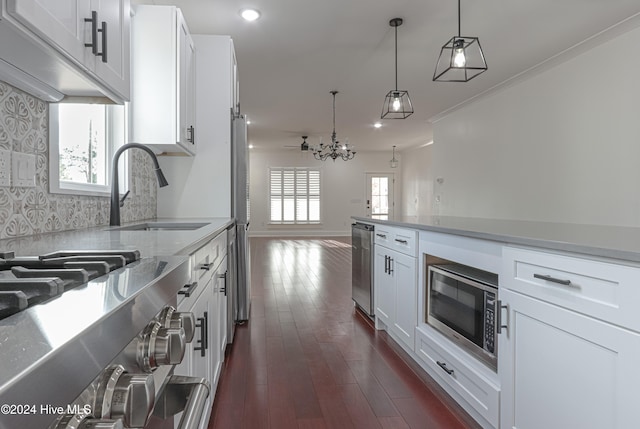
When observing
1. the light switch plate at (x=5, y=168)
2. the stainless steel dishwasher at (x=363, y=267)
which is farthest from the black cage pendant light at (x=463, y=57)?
the light switch plate at (x=5, y=168)

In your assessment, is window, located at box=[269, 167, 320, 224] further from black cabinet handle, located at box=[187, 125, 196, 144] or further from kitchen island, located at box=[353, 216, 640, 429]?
kitchen island, located at box=[353, 216, 640, 429]

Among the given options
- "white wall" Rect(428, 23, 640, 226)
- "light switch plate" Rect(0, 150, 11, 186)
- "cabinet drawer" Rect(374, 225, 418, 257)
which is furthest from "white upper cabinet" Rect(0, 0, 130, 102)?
"white wall" Rect(428, 23, 640, 226)

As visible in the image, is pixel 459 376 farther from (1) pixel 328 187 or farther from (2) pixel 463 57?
(1) pixel 328 187

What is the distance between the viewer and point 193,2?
3.25 metres

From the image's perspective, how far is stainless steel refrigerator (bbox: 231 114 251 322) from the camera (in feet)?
10.9

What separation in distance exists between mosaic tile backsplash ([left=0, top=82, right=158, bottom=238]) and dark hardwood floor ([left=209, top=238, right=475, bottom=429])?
46.3 inches

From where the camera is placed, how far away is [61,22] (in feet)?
3.59

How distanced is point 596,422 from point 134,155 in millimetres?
2800

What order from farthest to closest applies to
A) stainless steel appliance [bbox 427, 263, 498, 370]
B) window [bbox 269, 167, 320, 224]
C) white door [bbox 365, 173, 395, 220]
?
white door [bbox 365, 173, 395, 220] → window [bbox 269, 167, 320, 224] → stainless steel appliance [bbox 427, 263, 498, 370]

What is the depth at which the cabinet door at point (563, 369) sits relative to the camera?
3.79 ft

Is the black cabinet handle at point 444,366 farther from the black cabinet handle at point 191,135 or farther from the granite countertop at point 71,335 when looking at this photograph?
the black cabinet handle at point 191,135

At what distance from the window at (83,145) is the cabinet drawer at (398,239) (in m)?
1.87

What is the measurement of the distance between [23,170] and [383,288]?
2.47 m

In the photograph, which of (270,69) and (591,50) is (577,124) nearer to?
(591,50)
